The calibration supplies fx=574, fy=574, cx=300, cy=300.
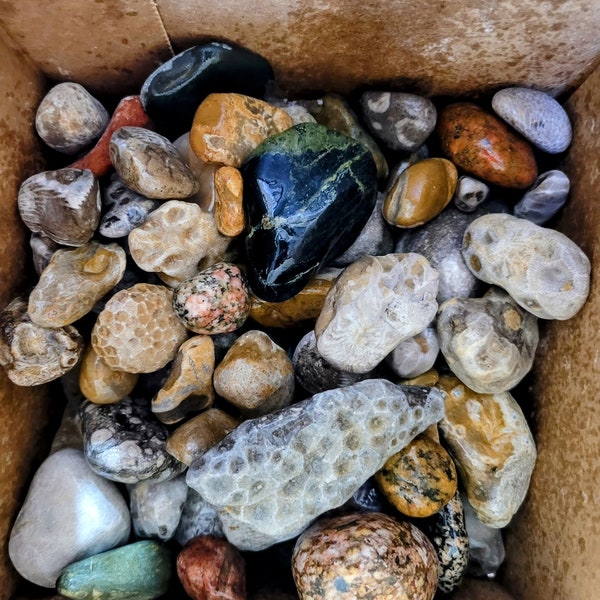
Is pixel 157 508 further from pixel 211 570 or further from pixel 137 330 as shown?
pixel 137 330

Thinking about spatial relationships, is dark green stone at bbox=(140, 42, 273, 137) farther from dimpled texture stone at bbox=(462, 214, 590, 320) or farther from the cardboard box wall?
dimpled texture stone at bbox=(462, 214, 590, 320)

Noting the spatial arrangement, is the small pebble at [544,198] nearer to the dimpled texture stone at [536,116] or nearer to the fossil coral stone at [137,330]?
the dimpled texture stone at [536,116]

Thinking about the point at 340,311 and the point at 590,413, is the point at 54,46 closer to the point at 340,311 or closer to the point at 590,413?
the point at 340,311

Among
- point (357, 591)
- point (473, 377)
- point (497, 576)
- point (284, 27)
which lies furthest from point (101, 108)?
point (497, 576)

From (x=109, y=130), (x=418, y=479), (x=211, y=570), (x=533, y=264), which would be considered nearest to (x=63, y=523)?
(x=211, y=570)

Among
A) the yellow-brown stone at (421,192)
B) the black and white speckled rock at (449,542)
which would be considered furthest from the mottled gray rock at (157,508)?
the yellow-brown stone at (421,192)

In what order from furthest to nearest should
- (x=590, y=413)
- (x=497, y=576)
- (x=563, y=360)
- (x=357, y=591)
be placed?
(x=497, y=576) → (x=563, y=360) → (x=590, y=413) → (x=357, y=591)
